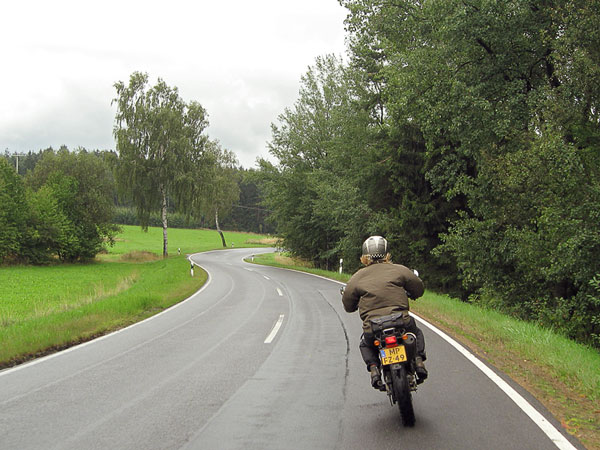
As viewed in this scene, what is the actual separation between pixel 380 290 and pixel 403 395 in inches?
41.2

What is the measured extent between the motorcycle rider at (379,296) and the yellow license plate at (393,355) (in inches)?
9.0

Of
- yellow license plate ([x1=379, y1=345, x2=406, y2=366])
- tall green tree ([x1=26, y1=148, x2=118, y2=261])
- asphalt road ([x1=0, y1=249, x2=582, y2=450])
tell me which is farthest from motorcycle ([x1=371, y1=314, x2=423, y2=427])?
tall green tree ([x1=26, y1=148, x2=118, y2=261])

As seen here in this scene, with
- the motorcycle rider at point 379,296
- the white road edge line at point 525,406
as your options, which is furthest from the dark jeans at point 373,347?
the white road edge line at point 525,406

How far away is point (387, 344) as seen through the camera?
4414mm

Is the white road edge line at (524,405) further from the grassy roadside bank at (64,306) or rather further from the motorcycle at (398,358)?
the grassy roadside bank at (64,306)

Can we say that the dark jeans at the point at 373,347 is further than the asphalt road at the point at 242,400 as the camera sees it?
Yes

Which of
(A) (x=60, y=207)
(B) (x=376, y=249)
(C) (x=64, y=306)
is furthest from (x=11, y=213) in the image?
(B) (x=376, y=249)

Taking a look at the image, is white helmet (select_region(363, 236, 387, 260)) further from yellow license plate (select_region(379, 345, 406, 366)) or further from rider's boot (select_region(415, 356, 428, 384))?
rider's boot (select_region(415, 356, 428, 384))

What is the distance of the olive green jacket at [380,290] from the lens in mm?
4656

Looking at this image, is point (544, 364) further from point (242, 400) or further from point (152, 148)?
point (152, 148)

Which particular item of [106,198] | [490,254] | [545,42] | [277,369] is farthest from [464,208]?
[106,198]

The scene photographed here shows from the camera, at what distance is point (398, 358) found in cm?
439

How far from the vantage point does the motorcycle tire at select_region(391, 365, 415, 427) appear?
13.9ft

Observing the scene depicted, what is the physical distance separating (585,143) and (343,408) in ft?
43.3
